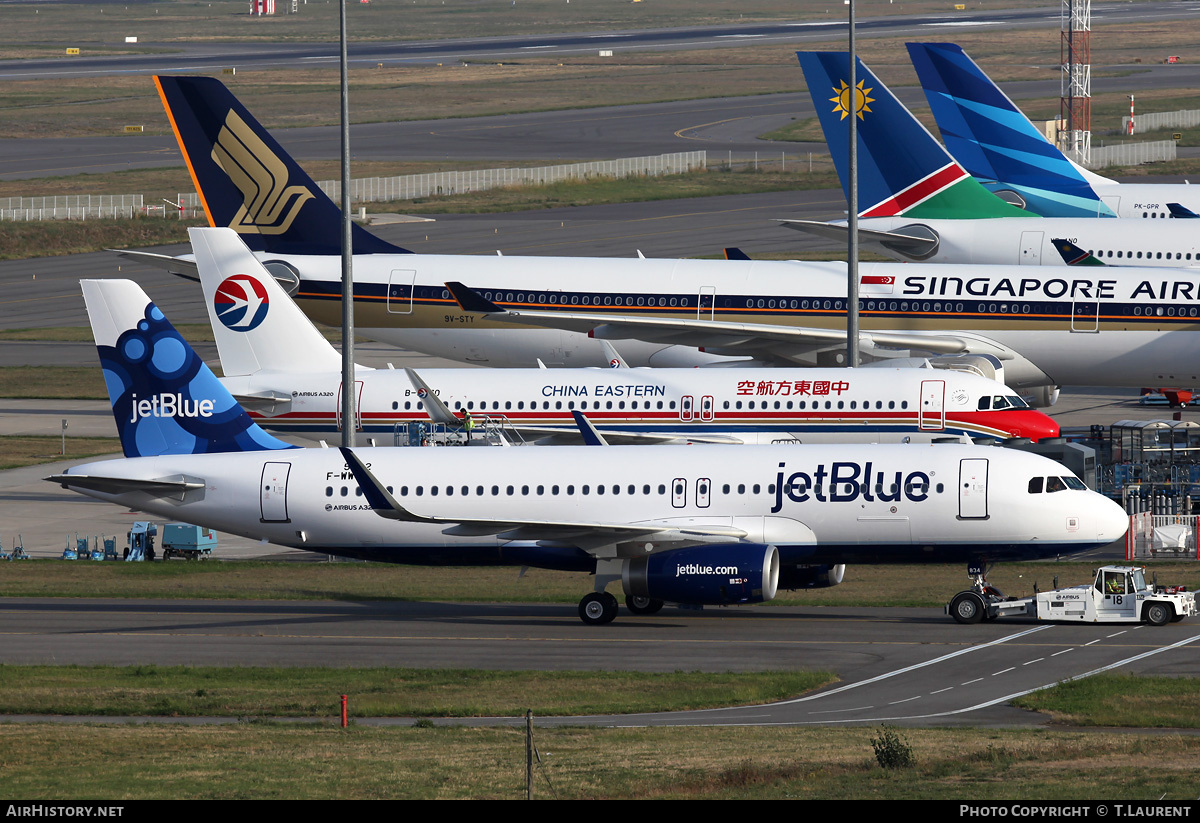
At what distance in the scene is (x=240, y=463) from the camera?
44.8 m

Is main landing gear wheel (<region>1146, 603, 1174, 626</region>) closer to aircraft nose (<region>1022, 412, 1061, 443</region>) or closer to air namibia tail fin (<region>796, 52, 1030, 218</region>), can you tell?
aircraft nose (<region>1022, 412, 1061, 443</region>)

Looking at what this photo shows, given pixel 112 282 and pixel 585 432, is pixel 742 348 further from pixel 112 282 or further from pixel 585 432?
pixel 112 282

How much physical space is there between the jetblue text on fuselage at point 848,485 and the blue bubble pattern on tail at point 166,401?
13493 millimetres

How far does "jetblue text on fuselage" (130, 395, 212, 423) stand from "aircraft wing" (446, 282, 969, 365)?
15788 millimetres

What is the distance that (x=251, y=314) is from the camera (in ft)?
186

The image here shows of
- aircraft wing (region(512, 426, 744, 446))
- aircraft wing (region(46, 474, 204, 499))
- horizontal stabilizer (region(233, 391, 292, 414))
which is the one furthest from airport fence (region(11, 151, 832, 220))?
aircraft wing (region(46, 474, 204, 499))

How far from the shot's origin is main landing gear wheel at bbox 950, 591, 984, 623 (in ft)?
136

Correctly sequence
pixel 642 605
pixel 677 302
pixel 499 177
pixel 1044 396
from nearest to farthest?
pixel 642 605, pixel 677 302, pixel 1044 396, pixel 499 177

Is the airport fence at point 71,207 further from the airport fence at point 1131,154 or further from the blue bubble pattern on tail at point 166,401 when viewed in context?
the blue bubble pattern on tail at point 166,401

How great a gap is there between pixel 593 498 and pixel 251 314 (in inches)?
725

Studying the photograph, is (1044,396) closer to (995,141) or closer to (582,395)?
(582,395)

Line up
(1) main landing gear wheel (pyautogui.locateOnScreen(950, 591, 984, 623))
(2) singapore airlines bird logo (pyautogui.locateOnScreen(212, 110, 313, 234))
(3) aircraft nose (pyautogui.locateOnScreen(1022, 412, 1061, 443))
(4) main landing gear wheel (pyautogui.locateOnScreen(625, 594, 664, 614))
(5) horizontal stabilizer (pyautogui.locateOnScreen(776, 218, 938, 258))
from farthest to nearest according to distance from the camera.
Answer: (5) horizontal stabilizer (pyautogui.locateOnScreen(776, 218, 938, 258)) < (2) singapore airlines bird logo (pyautogui.locateOnScreen(212, 110, 313, 234)) < (3) aircraft nose (pyautogui.locateOnScreen(1022, 412, 1061, 443)) < (4) main landing gear wheel (pyautogui.locateOnScreen(625, 594, 664, 614)) < (1) main landing gear wheel (pyautogui.locateOnScreen(950, 591, 984, 623))

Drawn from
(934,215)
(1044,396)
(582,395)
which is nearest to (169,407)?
(582,395)

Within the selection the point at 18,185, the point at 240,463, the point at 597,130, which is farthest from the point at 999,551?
the point at 597,130
